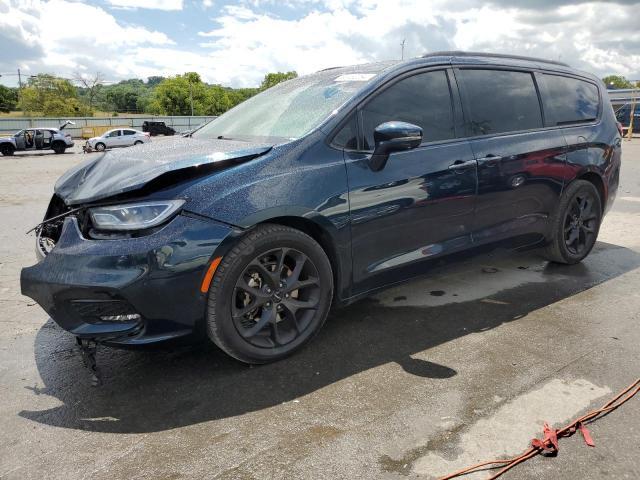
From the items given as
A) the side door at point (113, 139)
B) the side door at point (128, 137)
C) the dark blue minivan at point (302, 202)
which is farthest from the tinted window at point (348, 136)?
the side door at point (128, 137)

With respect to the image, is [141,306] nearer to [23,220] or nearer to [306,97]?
[306,97]

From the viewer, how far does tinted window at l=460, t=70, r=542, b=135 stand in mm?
3764

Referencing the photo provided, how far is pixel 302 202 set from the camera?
284 centimetres

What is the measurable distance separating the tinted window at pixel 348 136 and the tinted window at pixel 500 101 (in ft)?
3.40

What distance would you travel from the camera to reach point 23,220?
7230mm

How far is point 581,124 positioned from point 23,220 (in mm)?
7006

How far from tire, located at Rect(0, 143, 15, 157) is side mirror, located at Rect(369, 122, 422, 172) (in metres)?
30.6

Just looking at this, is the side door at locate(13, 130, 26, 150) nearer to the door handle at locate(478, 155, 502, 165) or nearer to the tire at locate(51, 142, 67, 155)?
the tire at locate(51, 142, 67, 155)

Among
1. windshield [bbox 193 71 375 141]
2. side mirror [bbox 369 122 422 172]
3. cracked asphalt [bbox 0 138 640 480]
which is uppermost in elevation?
windshield [bbox 193 71 375 141]

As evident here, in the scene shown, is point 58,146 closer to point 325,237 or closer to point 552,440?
point 325,237

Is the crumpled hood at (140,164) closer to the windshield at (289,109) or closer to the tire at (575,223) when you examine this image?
the windshield at (289,109)

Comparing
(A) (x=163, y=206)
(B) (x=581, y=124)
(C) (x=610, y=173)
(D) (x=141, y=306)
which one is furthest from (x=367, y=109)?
(C) (x=610, y=173)

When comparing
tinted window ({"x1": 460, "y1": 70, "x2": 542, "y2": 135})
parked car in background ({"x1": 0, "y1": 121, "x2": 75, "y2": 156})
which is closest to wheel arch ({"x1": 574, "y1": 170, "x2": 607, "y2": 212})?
tinted window ({"x1": 460, "y1": 70, "x2": 542, "y2": 135})

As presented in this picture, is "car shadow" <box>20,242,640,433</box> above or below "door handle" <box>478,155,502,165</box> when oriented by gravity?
below
